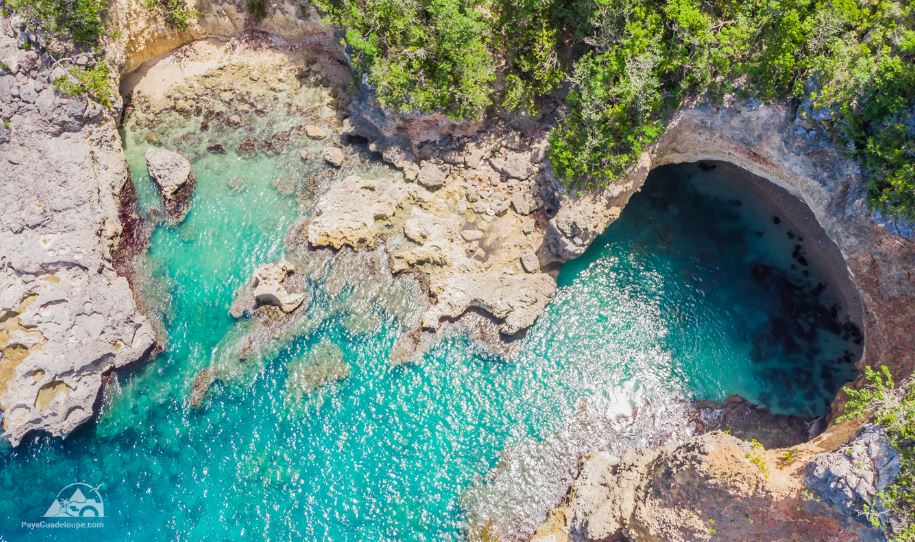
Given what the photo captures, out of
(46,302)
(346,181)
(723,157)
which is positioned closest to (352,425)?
(346,181)

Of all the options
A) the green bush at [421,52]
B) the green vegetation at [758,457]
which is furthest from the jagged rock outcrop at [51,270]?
the green vegetation at [758,457]

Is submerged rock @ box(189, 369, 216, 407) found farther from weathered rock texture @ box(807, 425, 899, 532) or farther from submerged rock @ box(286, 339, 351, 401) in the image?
weathered rock texture @ box(807, 425, 899, 532)

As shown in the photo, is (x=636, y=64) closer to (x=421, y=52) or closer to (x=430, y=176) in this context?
(x=421, y=52)

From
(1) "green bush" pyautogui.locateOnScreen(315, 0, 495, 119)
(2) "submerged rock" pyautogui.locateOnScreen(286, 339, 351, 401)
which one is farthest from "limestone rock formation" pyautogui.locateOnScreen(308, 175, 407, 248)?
(2) "submerged rock" pyautogui.locateOnScreen(286, 339, 351, 401)

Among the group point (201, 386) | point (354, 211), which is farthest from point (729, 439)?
point (201, 386)

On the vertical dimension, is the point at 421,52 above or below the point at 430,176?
above

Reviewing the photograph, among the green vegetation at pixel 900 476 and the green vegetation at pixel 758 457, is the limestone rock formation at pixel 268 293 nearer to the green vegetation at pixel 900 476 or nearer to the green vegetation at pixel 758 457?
the green vegetation at pixel 758 457
